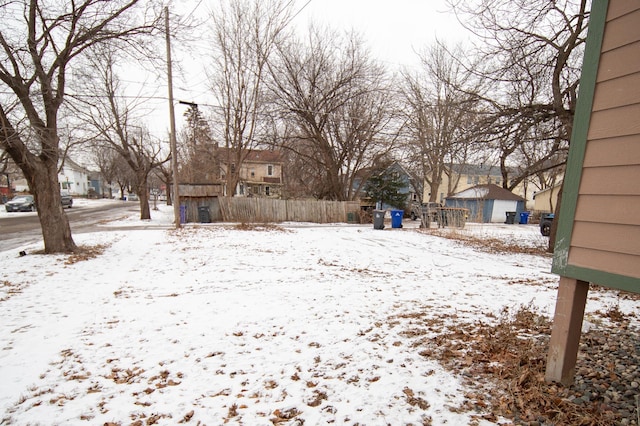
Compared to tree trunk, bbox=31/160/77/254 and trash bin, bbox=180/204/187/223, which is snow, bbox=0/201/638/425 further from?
trash bin, bbox=180/204/187/223

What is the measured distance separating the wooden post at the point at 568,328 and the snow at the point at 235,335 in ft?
2.55

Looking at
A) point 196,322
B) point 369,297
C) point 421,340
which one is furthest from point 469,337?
point 196,322

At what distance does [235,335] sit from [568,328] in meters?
3.12

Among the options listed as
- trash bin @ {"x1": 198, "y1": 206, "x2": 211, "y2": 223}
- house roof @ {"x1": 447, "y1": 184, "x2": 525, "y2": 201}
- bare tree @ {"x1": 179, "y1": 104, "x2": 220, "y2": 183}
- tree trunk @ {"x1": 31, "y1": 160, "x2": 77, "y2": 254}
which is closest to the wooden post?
tree trunk @ {"x1": 31, "y1": 160, "x2": 77, "y2": 254}

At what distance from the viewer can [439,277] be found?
→ 5.70 metres

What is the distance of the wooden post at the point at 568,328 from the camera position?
219 centimetres

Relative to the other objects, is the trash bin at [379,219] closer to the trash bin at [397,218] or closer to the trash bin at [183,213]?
the trash bin at [397,218]

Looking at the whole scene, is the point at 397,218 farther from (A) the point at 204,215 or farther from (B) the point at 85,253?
(B) the point at 85,253

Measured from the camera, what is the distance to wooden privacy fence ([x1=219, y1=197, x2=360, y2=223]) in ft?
54.9

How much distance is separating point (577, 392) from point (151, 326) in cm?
422

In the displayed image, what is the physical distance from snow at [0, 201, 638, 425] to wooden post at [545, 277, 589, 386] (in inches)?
30.7

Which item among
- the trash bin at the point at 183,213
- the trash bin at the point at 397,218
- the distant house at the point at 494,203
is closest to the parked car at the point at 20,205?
the trash bin at the point at 183,213

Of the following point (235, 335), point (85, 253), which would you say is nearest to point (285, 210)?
point (85, 253)

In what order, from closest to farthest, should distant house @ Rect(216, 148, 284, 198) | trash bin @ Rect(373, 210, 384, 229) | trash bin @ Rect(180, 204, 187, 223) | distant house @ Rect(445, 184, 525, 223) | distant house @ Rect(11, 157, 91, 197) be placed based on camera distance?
1. trash bin @ Rect(373, 210, 384, 229)
2. trash bin @ Rect(180, 204, 187, 223)
3. distant house @ Rect(445, 184, 525, 223)
4. distant house @ Rect(216, 148, 284, 198)
5. distant house @ Rect(11, 157, 91, 197)
